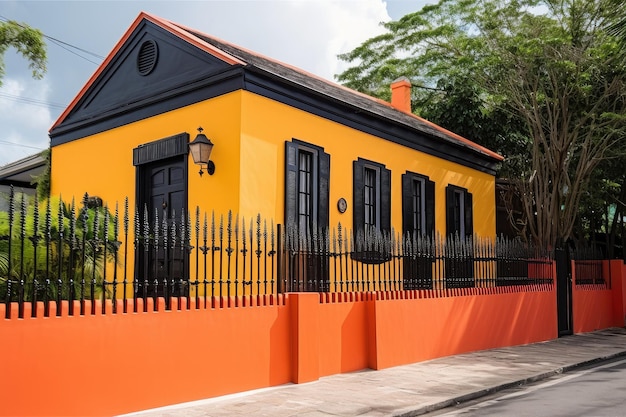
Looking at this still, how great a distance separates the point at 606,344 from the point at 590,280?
3.47 meters

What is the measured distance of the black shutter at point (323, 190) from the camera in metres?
11.2

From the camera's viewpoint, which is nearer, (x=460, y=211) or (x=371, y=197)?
(x=371, y=197)

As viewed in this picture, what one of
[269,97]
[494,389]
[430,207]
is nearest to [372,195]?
[430,207]

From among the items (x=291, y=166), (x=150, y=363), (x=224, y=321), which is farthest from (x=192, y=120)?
(x=150, y=363)

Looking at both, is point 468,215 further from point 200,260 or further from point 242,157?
point 200,260

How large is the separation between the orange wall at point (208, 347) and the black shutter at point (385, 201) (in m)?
2.16

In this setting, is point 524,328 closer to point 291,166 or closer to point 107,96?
point 291,166

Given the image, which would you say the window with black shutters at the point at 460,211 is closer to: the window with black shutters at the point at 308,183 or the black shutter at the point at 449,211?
the black shutter at the point at 449,211

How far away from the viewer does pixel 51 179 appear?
13422 mm

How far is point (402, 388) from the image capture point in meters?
8.27

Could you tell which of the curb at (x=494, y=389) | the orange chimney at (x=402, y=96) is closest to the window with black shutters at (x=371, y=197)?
the curb at (x=494, y=389)

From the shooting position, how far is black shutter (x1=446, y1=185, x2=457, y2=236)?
15078 millimetres

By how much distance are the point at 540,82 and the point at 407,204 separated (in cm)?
535

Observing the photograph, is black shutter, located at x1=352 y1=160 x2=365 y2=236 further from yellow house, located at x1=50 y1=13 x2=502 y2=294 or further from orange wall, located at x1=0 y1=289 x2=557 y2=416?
orange wall, located at x1=0 y1=289 x2=557 y2=416
